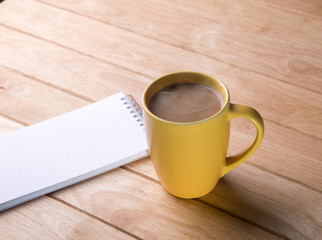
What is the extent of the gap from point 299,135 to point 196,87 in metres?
0.25

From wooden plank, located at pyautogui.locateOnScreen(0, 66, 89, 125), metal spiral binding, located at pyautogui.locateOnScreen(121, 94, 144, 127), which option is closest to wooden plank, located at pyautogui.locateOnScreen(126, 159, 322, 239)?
metal spiral binding, located at pyautogui.locateOnScreen(121, 94, 144, 127)

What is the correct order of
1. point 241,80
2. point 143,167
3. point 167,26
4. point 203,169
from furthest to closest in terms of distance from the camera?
point 167,26
point 241,80
point 143,167
point 203,169

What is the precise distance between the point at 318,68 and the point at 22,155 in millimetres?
635

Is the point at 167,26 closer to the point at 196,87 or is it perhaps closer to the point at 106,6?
the point at 106,6

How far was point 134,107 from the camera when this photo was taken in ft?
2.86

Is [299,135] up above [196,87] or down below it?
below

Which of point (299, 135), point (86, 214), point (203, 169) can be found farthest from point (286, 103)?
point (86, 214)

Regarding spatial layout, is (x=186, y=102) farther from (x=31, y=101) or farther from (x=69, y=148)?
(x=31, y=101)

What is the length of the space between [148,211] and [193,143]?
16 cm

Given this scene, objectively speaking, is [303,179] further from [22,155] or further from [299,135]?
[22,155]

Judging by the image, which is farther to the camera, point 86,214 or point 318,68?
point 318,68

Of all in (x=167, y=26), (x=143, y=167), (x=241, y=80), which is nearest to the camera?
(x=143, y=167)

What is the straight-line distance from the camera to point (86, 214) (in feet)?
2.34

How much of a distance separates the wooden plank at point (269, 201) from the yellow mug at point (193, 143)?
38 millimetres
